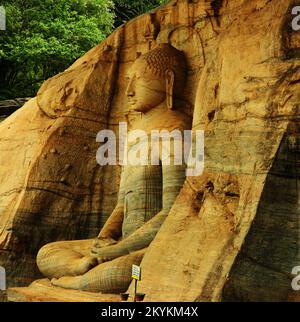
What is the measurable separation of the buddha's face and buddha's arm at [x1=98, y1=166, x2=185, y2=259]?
989 mm

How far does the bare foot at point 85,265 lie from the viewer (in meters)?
7.30

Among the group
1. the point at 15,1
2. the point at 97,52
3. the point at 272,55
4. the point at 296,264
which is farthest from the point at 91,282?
the point at 15,1

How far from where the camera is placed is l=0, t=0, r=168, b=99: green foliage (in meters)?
15.2

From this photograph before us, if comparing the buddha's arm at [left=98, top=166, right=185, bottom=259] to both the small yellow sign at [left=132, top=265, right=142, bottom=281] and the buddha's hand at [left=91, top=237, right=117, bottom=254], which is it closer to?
the buddha's hand at [left=91, top=237, right=117, bottom=254]

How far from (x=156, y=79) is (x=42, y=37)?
26.1 ft

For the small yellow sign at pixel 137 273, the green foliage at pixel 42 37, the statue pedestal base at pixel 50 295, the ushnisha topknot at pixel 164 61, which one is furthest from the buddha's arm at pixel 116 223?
the green foliage at pixel 42 37

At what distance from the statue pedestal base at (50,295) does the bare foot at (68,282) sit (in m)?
0.05

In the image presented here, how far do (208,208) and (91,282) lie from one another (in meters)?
1.59

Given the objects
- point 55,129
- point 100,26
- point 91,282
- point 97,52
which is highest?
point 100,26

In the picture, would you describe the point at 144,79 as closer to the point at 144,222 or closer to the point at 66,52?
the point at 144,222

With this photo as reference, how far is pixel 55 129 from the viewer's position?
8922 mm

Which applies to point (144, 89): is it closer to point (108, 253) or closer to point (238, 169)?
point (108, 253)

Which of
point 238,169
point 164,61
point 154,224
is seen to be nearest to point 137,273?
point 238,169

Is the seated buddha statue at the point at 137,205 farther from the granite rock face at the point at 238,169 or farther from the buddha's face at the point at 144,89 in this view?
the granite rock face at the point at 238,169
